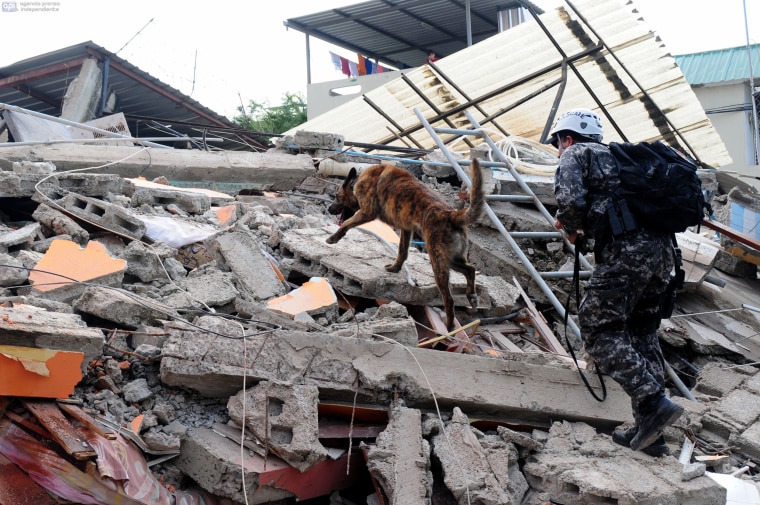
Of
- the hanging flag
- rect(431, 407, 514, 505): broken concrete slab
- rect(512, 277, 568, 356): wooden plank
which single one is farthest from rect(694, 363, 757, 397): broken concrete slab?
the hanging flag

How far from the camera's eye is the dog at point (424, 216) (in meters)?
5.39

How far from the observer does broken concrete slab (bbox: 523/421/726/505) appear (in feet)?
12.4

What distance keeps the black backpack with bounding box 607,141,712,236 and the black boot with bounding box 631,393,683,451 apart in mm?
1002

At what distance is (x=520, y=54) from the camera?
12.1m

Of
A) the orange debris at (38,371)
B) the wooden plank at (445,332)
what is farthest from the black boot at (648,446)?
the orange debris at (38,371)

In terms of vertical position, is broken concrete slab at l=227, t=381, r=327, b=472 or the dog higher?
the dog

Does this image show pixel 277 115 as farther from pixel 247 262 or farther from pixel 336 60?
pixel 247 262

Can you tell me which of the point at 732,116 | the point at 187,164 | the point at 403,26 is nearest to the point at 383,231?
the point at 187,164

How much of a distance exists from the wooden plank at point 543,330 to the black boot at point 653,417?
193cm

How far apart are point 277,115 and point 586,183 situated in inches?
810

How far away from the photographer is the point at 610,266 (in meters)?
4.29

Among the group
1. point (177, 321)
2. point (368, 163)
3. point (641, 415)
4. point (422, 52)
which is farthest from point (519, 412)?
point (422, 52)

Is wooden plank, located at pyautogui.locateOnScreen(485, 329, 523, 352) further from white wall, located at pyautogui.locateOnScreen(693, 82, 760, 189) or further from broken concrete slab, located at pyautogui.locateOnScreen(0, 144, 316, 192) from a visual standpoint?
white wall, located at pyautogui.locateOnScreen(693, 82, 760, 189)

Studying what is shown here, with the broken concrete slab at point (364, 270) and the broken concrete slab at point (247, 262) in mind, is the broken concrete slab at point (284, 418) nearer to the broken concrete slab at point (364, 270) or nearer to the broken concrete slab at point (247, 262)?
the broken concrete slab at point (247, 262)
